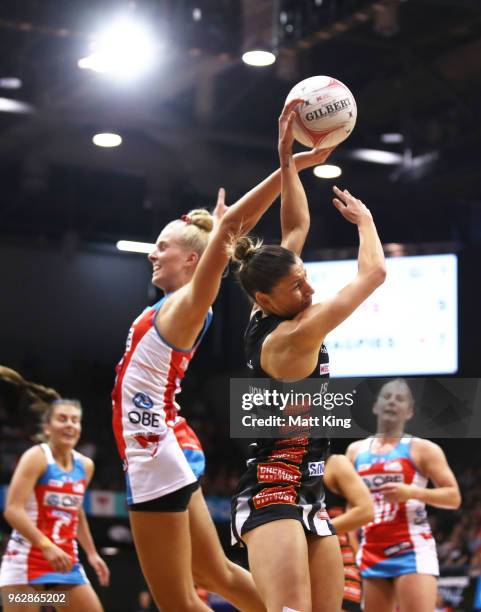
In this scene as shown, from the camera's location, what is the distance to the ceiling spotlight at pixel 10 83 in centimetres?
1123

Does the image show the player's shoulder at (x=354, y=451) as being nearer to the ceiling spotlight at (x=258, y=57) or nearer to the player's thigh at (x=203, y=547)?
the player's thigh at (x=203, y=547)

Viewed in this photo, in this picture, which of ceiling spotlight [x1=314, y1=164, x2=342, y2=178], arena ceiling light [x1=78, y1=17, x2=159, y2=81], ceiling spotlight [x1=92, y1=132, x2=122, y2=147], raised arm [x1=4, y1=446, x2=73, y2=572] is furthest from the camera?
ceiling spotlight [x1=92, y1=132, x2=122, y2=147]

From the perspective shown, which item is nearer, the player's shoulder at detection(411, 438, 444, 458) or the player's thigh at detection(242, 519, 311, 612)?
the player's thigh at detection(242, 519, 311, 612)

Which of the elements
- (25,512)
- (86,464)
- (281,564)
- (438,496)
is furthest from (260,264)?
(86,464)

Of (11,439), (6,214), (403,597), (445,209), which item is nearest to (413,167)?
(445,209)

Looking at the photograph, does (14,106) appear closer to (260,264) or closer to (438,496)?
(438,496)

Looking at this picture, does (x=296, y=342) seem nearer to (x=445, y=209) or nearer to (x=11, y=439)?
(x=445, y=209)

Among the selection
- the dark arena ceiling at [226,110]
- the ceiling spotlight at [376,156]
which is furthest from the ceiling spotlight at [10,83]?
the ceiling spotlight at [376,156]

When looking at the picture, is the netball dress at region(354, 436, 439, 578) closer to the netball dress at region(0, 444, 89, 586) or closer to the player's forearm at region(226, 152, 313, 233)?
the netball dress at region(0, 444, 89, 586)

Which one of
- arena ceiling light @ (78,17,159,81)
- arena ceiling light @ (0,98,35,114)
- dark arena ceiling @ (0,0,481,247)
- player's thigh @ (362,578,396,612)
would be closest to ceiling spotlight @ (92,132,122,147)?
dark arena ceiling @ (0,0,481,247)

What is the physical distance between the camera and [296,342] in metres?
3.52

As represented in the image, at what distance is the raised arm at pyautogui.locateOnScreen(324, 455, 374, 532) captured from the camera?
5.27m

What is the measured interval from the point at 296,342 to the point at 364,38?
743 centimetres

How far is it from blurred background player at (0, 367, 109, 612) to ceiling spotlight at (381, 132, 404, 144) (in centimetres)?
752
